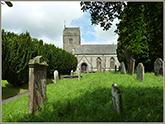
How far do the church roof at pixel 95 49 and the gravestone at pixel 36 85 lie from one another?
33399mm

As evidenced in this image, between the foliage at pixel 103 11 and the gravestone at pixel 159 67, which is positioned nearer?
the foliage at pixel 103 11

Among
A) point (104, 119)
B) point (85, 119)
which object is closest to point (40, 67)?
point (85, 119)

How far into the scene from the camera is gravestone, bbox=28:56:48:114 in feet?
12.0

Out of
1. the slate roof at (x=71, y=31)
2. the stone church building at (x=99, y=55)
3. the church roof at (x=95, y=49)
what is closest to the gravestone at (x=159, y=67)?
the stone church building at (x=99, y=55)

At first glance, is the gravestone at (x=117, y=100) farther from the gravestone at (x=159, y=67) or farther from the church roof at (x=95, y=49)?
the church roof at (x=95, y=49)

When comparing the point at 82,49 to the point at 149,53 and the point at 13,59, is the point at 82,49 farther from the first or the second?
the point at 13,59

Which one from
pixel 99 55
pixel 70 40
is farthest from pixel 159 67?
pixel 70 40

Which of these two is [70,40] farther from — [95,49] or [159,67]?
[159,67]

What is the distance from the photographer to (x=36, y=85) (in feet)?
12.8

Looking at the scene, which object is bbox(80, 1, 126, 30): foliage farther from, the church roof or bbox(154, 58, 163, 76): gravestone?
the church roof

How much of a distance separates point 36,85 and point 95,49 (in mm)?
36423

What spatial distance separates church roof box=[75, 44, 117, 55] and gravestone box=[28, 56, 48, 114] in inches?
1315

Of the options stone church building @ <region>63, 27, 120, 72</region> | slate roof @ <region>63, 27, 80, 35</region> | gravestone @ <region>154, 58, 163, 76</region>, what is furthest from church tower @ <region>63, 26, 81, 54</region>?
gravestone @ <region>154, 58, 163, 76</region>

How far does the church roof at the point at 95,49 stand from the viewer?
37866mm
